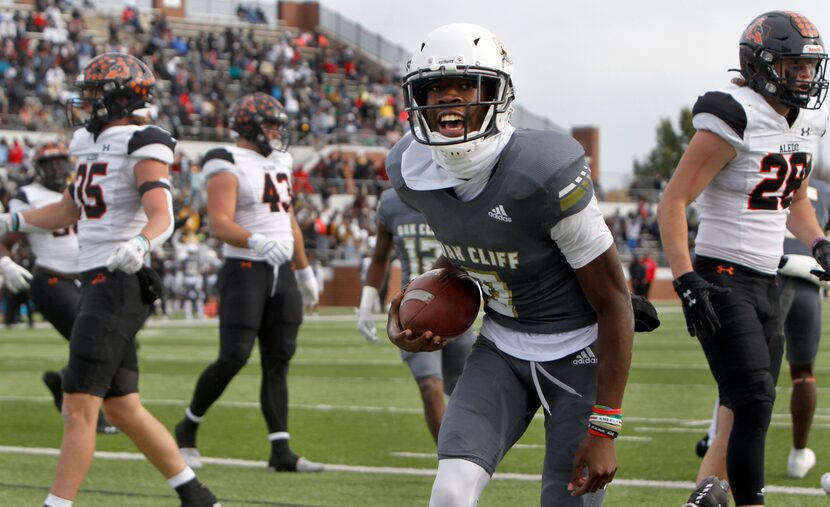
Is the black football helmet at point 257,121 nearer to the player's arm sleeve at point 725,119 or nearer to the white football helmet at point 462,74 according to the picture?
the player's arm sleeve at point 725,119

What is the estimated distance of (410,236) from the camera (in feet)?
19.1

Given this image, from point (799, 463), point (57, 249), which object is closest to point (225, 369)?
point (57, 249)

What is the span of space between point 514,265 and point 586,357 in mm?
341

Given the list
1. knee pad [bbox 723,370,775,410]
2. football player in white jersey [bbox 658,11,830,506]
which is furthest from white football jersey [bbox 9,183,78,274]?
knee pad [bbox 723,370,775,410]

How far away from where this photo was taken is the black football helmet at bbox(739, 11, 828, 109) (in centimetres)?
452

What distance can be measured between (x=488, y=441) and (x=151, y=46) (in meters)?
30.1

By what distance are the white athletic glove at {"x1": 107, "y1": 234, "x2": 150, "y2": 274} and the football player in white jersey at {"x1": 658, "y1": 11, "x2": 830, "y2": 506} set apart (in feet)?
6.16

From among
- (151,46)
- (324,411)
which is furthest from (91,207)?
(151,46)

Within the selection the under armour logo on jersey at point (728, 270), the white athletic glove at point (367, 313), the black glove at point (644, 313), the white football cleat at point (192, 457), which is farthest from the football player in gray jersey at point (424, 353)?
the black glove at point (644, 313)

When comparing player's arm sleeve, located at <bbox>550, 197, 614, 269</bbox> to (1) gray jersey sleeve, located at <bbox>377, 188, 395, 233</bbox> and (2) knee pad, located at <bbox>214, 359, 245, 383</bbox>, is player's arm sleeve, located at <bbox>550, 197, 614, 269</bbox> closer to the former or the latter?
(1) gray jersey sleeve, located at <bbox>377, 188, 395, 233</bbox>

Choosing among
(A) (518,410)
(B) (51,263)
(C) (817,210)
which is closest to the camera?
(A) (518,410)

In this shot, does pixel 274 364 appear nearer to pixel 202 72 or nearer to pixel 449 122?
pixel 449 122

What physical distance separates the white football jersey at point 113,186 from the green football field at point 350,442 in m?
1.18

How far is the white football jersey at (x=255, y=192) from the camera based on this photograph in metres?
6.55
